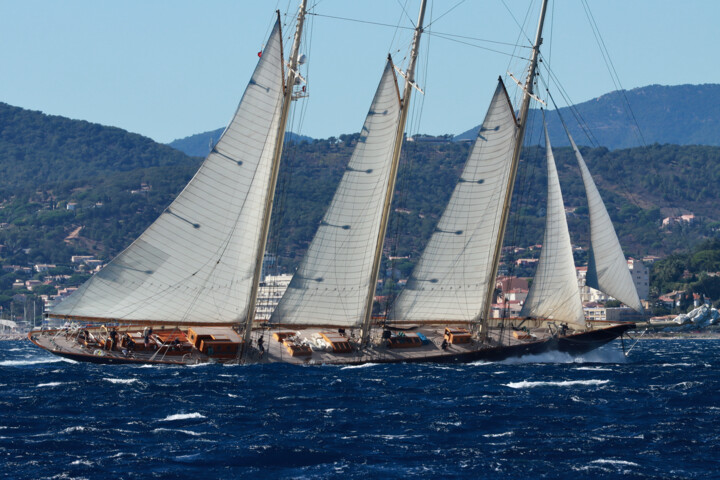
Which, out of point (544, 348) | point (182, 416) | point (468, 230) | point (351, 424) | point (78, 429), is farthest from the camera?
point (544, 348)

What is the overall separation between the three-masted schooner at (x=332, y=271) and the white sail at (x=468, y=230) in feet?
0.28

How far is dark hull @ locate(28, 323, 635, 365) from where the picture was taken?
5922cm

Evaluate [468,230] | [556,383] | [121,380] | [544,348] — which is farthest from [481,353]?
[121,380]

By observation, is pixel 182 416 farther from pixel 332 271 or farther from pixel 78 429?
pixel 332 271

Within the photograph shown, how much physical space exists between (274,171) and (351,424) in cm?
2535

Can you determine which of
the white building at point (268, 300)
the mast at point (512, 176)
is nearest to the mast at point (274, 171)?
the mast at point (512, 176)

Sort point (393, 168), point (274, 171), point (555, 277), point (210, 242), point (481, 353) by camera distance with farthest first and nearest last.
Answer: point (555, 277)
point (481, 353)
point (393, 168)
point (274, 171)
point (210, 242)

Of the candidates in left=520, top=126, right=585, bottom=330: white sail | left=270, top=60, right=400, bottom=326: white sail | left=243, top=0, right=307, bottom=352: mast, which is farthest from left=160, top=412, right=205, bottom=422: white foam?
left=520, top=126, right=585, bottom=330: white sail

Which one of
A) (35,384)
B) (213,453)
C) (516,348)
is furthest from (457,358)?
(213,453)

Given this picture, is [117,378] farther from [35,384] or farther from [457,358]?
[457,358]

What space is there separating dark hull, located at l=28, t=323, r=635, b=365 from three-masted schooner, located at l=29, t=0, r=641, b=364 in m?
0.09

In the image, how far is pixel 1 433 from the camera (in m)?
36.8

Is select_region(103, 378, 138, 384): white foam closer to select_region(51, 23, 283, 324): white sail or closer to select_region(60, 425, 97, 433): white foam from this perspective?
select_region(51, 23, 283, 324): white sail

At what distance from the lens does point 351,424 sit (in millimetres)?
39719
